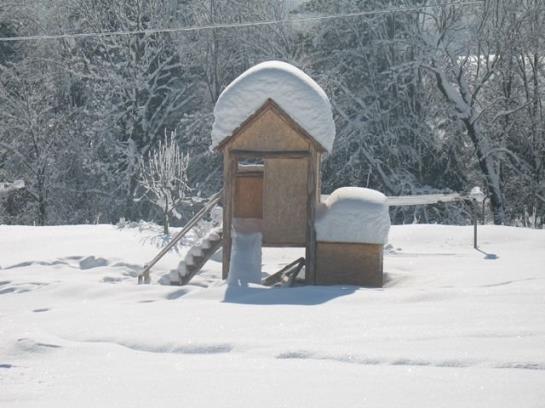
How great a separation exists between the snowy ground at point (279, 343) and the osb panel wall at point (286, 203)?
1.98m

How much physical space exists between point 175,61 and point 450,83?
11.0 meters

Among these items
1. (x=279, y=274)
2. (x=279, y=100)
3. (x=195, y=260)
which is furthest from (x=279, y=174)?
(x=195, y=260)

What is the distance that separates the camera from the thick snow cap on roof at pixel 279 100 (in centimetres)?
1509

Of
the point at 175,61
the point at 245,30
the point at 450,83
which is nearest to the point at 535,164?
the point at 450,83

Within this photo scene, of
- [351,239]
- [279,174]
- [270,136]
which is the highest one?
[270,136]

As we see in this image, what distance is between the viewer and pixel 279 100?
1512 cm

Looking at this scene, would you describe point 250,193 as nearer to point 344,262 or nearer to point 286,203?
point 286,203

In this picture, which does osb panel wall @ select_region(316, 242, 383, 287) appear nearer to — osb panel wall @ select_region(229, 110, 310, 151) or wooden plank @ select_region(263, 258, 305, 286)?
wooden plank @ select_region(263, 258, 305, 286)

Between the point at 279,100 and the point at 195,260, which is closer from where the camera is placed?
the point at 279,100

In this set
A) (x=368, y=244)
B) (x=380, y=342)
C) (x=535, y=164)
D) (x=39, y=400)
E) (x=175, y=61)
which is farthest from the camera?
(x=175, y=61)

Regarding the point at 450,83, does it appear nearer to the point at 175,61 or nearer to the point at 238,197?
the point at 175,61

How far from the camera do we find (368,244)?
49.5ft

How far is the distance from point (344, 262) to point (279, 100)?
2943mm

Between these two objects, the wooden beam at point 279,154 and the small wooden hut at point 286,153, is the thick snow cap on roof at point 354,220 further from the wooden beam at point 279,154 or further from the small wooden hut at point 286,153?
the wooden beam at point 279,154
